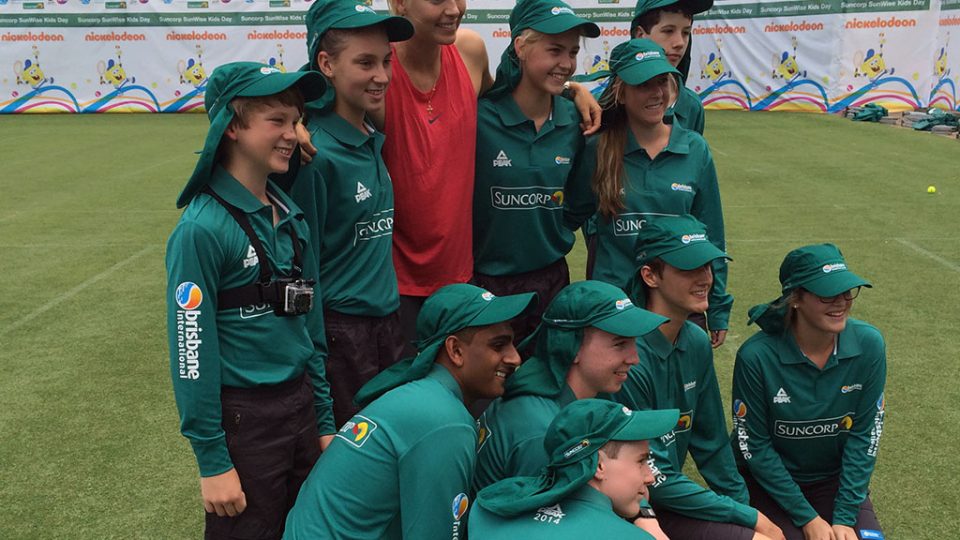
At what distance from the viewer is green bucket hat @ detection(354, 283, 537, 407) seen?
278cm

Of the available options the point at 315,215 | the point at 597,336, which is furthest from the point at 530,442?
the point at 315,215

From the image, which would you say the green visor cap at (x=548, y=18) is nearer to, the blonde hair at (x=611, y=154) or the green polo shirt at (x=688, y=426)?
the blonde hair at (x=611, y=154)

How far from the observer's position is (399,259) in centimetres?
381

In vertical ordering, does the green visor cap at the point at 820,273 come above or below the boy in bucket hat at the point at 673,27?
below

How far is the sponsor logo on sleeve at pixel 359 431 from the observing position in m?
2.57

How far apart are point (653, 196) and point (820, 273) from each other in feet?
2.38

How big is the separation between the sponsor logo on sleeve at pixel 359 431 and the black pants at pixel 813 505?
1963 mm

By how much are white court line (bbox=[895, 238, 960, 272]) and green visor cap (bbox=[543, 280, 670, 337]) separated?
6002mm

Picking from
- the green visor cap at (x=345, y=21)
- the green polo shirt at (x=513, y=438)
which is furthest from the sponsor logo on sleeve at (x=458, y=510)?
the green visor cap at (x=345, y=21)

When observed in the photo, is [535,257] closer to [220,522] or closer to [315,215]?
[315,215]

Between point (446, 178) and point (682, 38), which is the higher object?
point (682, 38)

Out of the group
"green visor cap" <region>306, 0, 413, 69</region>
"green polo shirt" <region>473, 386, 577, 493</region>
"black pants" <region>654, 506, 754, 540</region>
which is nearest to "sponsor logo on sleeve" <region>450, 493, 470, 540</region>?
"green polo shirt" <region>473, 386, 577, 493</region>

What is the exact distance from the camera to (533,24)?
145 inches

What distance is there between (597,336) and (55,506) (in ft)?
9.11
